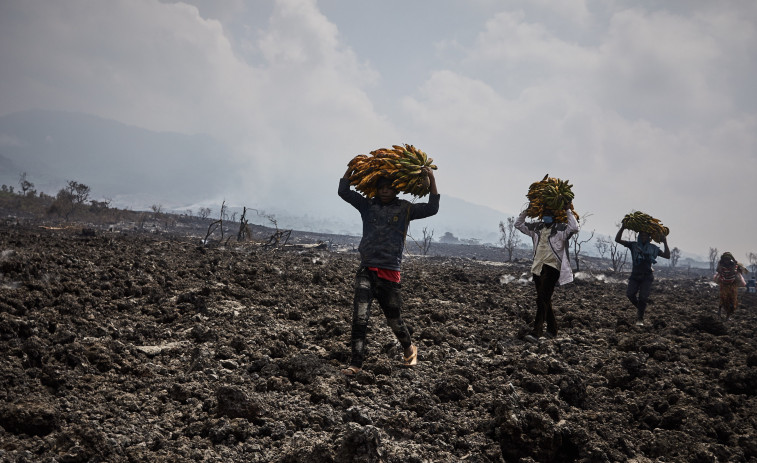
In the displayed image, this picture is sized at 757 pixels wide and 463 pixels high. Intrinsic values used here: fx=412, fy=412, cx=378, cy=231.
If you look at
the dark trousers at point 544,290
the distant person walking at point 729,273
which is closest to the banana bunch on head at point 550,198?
the dark trousers at point 544,290

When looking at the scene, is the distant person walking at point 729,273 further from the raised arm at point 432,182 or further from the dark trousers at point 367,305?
the dark trousers at point 367,305

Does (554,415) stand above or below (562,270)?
below

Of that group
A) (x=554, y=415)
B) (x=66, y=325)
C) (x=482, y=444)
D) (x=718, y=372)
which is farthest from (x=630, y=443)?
(x=66, y=325)

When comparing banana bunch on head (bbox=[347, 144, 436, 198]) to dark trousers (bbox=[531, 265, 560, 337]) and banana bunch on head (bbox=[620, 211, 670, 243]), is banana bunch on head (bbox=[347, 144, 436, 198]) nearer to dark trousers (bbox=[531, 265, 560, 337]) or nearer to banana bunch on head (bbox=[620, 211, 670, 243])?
dark trousers (bbox=[531, 265, 560, 337])

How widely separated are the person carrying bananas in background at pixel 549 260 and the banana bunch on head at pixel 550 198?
0.21 feet

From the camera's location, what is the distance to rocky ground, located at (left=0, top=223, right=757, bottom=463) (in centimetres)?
259

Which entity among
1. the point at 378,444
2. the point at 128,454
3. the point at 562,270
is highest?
the point at 562,270

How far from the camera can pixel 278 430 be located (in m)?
2.79

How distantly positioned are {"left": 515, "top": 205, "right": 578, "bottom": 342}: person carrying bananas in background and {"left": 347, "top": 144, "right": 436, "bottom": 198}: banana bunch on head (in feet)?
8.32

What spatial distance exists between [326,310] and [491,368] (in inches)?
118

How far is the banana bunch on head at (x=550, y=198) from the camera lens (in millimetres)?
5969

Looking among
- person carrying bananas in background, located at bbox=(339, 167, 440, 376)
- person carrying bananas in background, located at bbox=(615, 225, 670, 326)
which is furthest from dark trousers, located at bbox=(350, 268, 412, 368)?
person carrying bananas in background, located at bbox=(615, 225, 670, 326)

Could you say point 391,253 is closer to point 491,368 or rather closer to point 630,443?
point 491,368

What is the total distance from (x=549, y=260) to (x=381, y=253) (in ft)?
9.61
